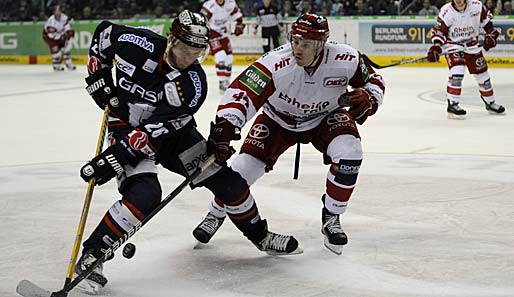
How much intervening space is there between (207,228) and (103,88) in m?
0.85

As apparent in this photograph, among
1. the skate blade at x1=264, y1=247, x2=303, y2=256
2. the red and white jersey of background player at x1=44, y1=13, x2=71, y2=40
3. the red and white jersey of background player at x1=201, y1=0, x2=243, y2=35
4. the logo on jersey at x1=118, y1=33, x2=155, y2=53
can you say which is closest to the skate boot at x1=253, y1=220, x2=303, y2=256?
the skate blade at x1=264, y1=247, x2=303, y2=256

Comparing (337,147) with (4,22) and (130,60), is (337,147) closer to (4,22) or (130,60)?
(130,60)

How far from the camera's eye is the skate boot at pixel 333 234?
4.26m

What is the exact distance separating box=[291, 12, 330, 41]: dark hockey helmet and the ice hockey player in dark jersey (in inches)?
18.1

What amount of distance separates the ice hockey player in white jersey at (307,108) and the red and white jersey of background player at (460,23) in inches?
196

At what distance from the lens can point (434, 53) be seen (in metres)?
8.90

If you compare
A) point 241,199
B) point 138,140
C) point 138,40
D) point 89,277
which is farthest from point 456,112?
point 89,277

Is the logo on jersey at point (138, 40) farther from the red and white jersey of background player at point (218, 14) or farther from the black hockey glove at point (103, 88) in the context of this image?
the red and white jersey of background player at point (218, 14)

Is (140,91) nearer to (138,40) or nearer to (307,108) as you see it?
(138,40)

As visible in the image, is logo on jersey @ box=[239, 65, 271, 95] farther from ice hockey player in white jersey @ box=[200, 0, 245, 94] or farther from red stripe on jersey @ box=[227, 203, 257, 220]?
ice hockey player in white jersey @ box=[200, 0, 245, 94]

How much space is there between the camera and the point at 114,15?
19.5 m

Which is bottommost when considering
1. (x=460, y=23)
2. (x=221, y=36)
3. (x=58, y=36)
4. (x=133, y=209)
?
(x=58, y=36)

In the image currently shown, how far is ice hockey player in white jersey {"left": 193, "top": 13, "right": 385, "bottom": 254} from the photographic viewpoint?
13.4 feet

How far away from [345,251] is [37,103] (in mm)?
7863
